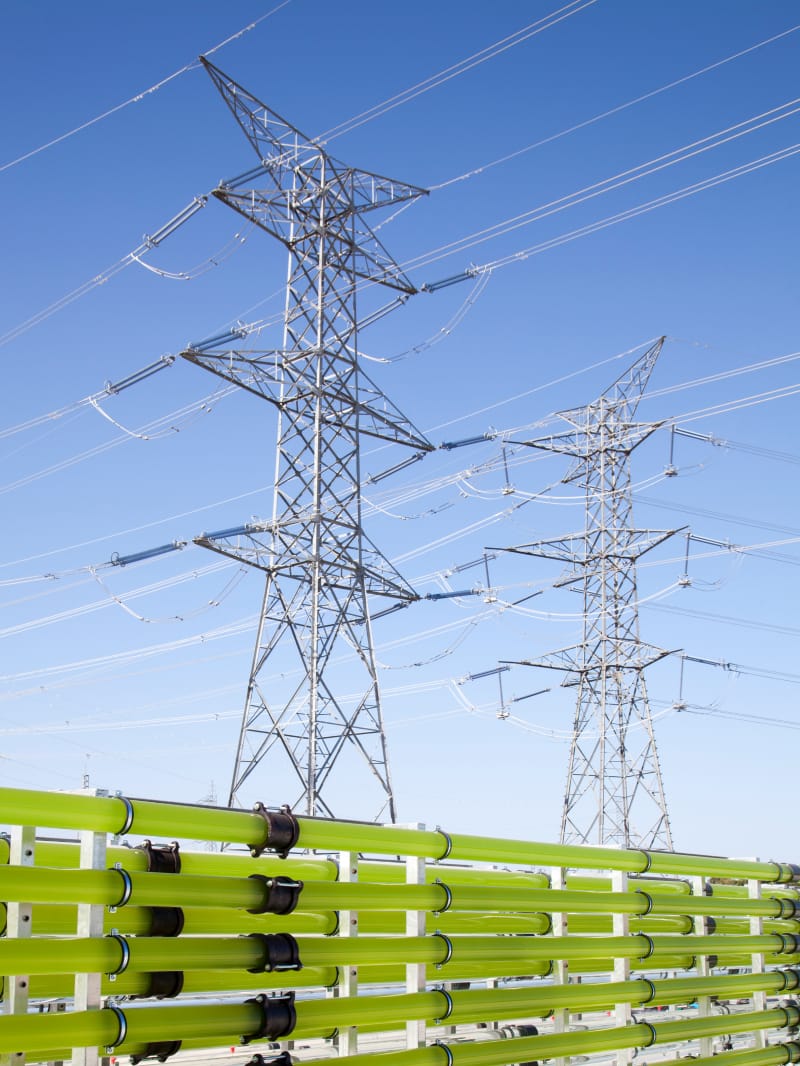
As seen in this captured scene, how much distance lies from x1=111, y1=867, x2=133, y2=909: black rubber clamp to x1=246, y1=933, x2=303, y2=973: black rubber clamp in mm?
544

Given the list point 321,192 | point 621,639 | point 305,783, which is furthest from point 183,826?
point 621,639

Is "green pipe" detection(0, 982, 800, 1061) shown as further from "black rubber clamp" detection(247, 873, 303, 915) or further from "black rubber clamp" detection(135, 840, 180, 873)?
"black rubber clamp" detection(135, 840, 180, 873)

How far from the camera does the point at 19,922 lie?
326 centimetres

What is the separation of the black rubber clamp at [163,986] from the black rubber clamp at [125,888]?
32 cm

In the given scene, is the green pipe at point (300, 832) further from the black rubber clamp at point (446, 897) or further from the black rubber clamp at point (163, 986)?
the black rubber clamp at point (163, 986)

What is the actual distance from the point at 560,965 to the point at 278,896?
1.88 metres

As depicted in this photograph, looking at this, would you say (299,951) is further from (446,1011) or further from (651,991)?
(651,991)

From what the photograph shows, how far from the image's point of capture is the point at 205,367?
20453 mm

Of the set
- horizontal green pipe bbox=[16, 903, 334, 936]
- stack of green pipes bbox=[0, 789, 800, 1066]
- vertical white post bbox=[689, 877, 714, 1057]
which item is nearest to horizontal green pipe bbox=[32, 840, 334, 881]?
stack of green pipes bbox=[0, 789, 800, 1066]

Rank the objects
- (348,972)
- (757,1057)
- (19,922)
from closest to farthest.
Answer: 1. (19,922)
2. (348,972)
3. (757,1057)

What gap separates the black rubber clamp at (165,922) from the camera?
3633mm

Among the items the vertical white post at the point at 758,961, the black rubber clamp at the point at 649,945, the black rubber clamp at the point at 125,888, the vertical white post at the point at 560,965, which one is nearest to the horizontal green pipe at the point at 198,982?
the black rubber clamp at the point at 125,888

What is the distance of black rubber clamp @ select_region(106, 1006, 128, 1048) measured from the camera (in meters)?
3.31

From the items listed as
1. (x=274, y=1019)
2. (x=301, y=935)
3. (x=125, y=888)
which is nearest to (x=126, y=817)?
(x=125, y=888)
